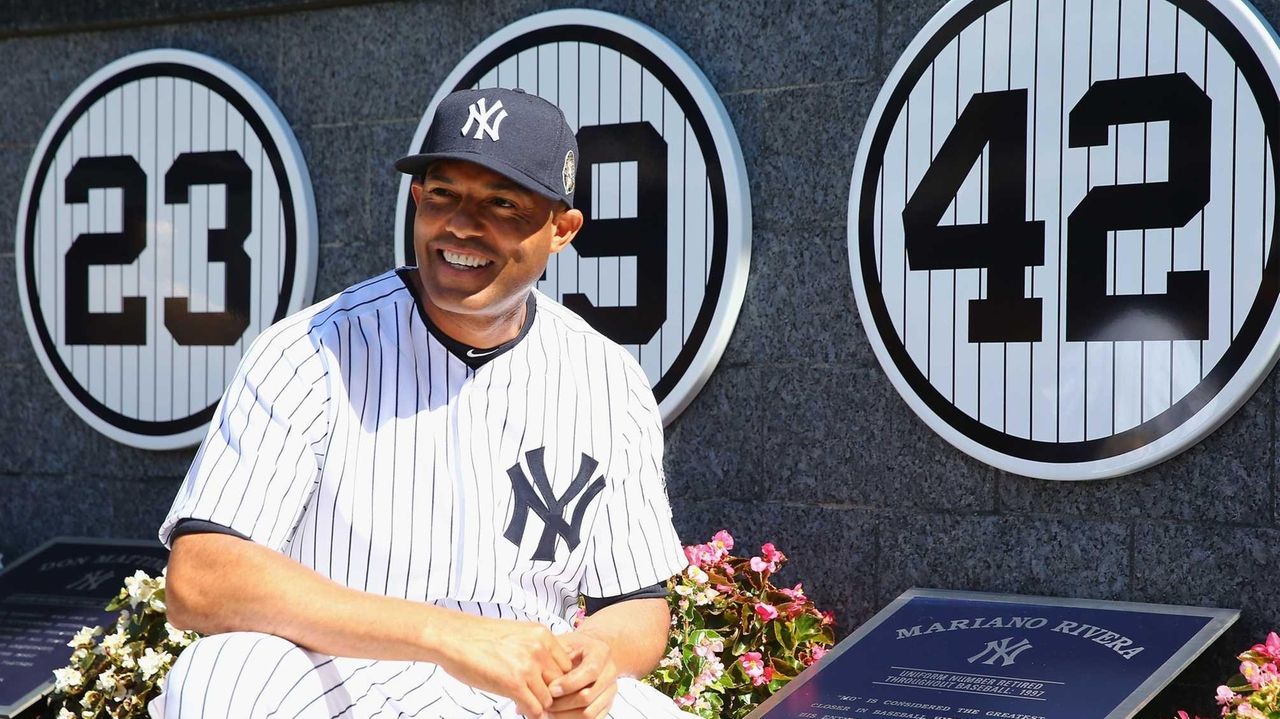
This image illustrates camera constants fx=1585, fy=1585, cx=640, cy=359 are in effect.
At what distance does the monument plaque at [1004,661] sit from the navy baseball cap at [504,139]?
1546 mm

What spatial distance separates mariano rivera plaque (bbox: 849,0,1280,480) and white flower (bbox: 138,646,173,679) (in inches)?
82.3

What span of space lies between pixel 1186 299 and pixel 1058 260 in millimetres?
339

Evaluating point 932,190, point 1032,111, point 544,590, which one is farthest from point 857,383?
point 544,590

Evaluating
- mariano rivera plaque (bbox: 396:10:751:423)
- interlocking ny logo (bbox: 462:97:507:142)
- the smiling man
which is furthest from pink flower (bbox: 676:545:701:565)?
interlocking ny logo (bbox: 462:97:507:142)

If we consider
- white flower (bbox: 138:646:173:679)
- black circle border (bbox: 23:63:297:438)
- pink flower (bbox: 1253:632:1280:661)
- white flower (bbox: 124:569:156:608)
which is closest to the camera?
pink flower (bbox: 1253:632:1280:661)

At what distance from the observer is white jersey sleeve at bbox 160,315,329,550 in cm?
265

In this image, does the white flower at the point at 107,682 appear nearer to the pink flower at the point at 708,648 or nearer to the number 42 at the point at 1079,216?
the pink flower at the point at 708,648

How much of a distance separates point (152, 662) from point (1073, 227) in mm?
2646

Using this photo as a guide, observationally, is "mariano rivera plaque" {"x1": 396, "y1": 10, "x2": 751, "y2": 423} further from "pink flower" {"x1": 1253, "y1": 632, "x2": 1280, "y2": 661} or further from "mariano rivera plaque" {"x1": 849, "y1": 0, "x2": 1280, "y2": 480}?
"pink flower" {"x1": 1253, "y1": 632, "x2": 1280, "y2": 661}

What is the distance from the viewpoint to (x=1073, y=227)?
13.5ft

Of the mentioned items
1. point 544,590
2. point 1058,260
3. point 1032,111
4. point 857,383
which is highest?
point 1032,111

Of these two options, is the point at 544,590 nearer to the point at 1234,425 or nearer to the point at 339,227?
the point at 1234,425

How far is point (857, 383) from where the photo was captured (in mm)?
4488

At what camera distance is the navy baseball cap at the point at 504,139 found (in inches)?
109
